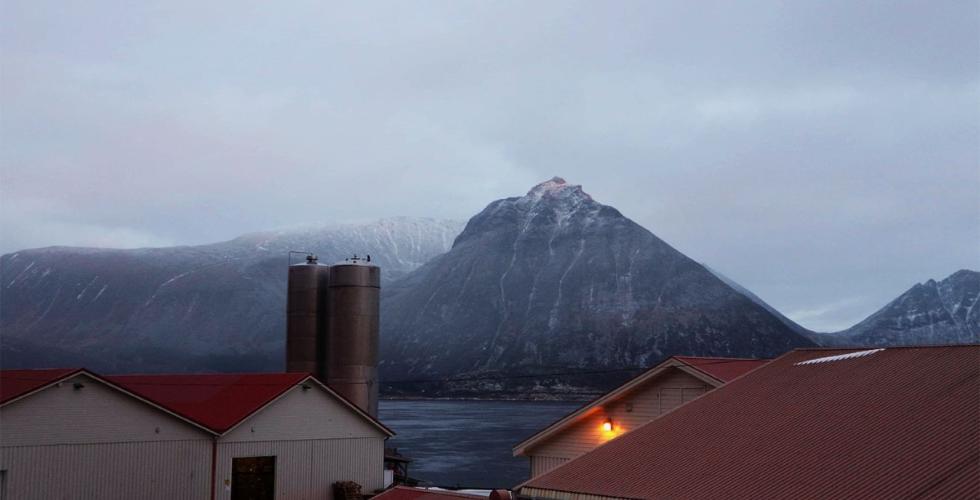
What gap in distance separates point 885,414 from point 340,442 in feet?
84.4

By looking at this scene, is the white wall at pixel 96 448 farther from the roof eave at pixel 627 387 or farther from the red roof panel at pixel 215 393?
the roof eave at pixel 627 387

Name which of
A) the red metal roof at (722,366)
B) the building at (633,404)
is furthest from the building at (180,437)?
the red metal roof at (722,366)

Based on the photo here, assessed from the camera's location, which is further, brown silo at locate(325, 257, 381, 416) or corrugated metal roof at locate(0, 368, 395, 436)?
brown silo at locate(325, 257, 381, 416)

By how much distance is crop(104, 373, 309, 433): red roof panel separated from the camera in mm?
33781

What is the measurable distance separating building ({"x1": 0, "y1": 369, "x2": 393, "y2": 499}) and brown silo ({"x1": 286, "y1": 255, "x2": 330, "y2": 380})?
9.35 metres

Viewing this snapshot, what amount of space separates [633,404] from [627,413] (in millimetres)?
314

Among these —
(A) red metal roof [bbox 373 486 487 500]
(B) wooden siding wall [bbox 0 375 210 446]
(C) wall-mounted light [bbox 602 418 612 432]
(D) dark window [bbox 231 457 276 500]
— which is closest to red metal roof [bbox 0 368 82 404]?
(B) wooden siding wall [bbox 0 375 210 446]

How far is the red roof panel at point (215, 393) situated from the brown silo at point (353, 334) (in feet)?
28.9

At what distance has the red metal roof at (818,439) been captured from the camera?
13062 mm

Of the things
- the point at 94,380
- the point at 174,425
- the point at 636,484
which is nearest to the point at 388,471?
the point at 174,425

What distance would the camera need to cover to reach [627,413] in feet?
86.9

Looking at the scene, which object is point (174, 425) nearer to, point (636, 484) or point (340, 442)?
point (340, 442)

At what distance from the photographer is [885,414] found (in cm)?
1526

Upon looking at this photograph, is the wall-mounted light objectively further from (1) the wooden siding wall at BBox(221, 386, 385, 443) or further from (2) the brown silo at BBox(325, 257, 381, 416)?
(2) the brown silo at BBox(325, 257, 381, 416)
